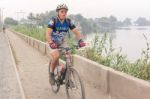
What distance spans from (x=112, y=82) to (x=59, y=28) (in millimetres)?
1588

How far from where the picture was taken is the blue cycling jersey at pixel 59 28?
7.87 m

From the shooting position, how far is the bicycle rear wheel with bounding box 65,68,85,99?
704 centimetres

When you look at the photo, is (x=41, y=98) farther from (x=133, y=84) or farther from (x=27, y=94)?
(x=133, y=84)

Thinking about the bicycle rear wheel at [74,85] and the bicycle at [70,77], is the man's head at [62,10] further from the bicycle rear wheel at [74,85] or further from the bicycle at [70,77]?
the bicycle rear wheel at [74,85]

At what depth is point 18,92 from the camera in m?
9.34

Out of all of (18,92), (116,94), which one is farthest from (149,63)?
(18,92)

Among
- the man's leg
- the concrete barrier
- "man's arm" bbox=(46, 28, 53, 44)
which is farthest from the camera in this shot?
the man's leg

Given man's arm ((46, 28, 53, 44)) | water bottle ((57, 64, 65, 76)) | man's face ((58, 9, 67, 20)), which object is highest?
man's face ((58, 9, 67, 20))

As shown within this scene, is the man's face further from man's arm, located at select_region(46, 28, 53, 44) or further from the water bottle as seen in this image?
the water bottle

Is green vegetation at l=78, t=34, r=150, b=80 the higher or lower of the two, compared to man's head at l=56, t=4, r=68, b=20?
lower

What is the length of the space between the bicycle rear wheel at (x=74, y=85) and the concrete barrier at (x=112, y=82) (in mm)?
785

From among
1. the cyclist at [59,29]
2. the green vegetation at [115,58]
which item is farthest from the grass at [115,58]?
the cyclist at [59,29]

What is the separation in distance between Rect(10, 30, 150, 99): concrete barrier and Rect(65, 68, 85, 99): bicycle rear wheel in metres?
0.79

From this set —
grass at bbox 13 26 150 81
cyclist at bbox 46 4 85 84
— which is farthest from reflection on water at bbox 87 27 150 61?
cyclist at bbox 46 4 85 84
